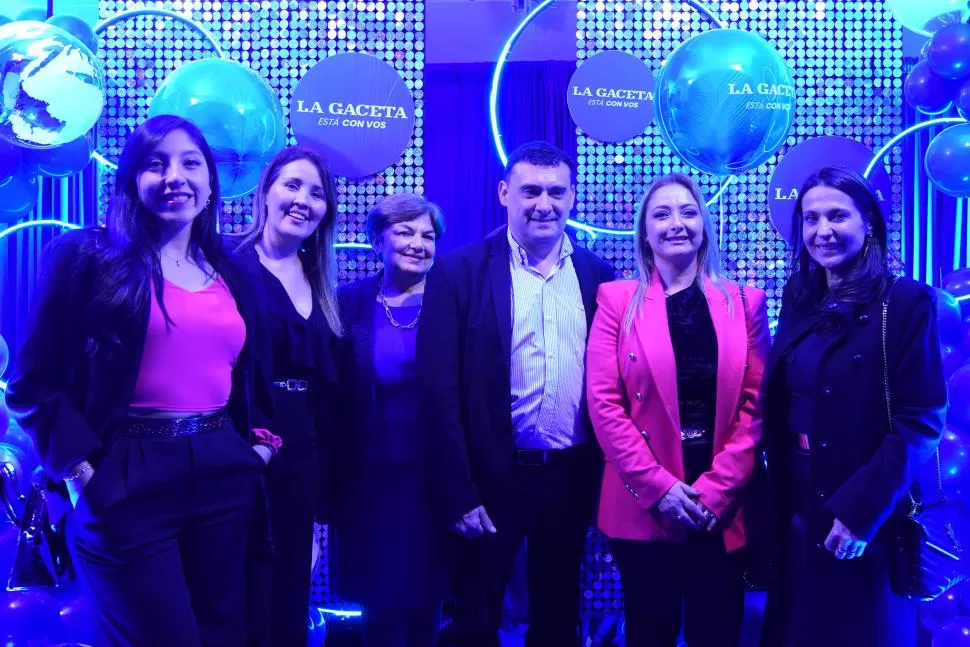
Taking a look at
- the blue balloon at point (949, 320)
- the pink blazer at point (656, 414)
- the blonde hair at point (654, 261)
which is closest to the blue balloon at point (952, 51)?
the blue balloon at point (949, 320)

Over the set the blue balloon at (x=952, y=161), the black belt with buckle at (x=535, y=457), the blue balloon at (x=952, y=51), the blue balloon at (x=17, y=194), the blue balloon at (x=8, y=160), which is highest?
the blue balloon at (x=952, y=51)

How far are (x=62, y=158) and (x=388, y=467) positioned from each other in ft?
6.09

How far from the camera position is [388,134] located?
11.7ft

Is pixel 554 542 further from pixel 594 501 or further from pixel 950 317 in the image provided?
pixel 950 317

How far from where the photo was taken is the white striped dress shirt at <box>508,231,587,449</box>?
2664 mm

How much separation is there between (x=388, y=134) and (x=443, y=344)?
4.31 feet

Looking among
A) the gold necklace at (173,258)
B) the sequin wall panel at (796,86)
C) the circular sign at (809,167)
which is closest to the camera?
the gold necklace at (173,258)

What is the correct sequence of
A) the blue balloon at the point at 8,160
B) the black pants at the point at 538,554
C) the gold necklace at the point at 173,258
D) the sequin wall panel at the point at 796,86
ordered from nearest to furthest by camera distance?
the gold necklace at the point at 173,258
the black pants at the point at 538,554
the blue balloon at the point at 8,160
the sequin wall panel at the point at 796,86

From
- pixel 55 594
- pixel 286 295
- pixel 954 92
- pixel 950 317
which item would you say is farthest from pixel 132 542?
pixel 954 92

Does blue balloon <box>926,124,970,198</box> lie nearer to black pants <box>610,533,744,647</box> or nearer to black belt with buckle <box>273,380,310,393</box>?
black pants <box>610,533,744,647</box>

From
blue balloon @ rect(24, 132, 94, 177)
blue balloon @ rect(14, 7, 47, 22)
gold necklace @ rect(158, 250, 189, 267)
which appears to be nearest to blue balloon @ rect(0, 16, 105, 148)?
blue balloon @ rect(24, 132, 94, 177)

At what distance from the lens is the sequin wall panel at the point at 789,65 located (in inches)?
155

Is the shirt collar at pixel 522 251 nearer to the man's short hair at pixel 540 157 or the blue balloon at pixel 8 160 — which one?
the man's short hair at pixel 540 157

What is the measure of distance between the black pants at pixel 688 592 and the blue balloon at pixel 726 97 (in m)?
1.63
